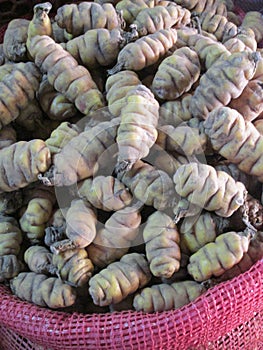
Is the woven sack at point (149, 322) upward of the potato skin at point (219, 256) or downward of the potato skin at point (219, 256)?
downward

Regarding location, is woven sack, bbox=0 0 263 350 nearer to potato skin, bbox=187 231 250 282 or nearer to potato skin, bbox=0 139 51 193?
potato skin, bbox=187 231 250 282

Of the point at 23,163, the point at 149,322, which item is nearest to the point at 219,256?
the point at 149,322

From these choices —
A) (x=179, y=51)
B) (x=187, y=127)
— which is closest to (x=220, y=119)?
(x=187, y=127)

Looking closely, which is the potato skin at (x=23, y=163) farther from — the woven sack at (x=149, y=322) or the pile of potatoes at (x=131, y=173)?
the woven sack at (x=149, y=322)

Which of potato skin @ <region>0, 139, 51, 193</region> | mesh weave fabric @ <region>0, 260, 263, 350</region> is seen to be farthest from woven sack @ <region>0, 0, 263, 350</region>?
potato skin @ <region>0, 139, 51, 193</region>

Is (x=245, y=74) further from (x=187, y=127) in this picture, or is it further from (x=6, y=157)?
(x=6, y=157)

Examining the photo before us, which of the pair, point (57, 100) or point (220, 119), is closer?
point (220, 119)

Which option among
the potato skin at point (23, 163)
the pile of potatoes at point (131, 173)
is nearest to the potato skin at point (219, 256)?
the pile of potatoes at point (131, 173)
